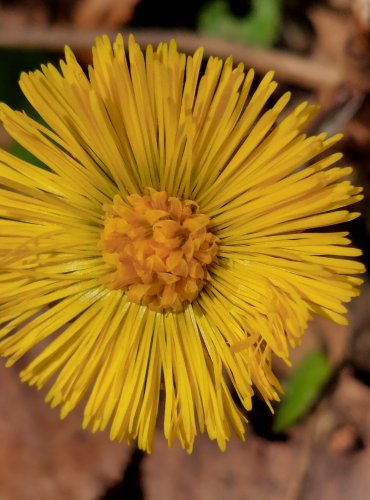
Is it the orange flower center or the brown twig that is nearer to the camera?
the orange flower center

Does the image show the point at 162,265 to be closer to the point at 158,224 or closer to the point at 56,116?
the point at 158,224

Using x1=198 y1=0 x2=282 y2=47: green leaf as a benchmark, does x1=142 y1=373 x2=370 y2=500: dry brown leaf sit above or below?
below

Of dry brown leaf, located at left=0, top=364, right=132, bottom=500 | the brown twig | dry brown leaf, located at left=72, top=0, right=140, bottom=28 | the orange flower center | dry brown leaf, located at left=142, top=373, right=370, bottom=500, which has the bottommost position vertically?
dry brown leaf, located at left=142, top=373, right=370, bottom=500

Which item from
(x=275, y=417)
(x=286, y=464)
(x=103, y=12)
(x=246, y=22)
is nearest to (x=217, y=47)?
(x=246, y=22)

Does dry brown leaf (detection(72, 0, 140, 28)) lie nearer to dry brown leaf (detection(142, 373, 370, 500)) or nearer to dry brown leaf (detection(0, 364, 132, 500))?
dry brown leaf (detection(0, 364, 132, 500))

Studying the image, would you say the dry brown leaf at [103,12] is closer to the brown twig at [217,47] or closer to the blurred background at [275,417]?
the blurred background at [275,417]

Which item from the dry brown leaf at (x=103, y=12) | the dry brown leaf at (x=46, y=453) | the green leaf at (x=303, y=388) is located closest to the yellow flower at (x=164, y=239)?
the green leaf at (x=303, y=388)

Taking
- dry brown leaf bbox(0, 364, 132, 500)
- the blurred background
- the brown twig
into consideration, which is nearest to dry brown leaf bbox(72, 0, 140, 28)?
the blurred background
